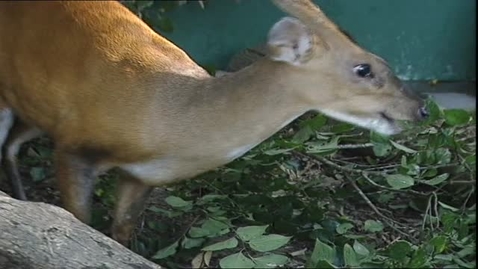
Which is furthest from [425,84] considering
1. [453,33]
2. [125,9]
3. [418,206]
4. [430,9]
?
[125,9]

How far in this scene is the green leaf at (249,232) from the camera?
2.63 metres

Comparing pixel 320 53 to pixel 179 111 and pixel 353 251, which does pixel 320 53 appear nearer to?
pixel 179 111

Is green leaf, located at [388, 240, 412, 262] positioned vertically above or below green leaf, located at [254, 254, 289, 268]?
below

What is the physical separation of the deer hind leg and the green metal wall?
1.30 ft

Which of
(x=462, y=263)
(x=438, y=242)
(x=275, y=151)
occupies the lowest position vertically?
(x=462, y=263)

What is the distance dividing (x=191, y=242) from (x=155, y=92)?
1.65 ft

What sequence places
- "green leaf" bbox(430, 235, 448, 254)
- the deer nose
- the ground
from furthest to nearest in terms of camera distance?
the ground < "green leaf" bbox(430, 235, 448, 254) < the deer nose

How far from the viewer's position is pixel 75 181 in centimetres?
251

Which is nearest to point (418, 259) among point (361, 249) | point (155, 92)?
point (361, 249)

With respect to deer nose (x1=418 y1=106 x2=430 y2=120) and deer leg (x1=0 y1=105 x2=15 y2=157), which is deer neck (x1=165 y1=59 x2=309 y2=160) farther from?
deer leg (x1=0 y1=105 x2=15 y2=157)

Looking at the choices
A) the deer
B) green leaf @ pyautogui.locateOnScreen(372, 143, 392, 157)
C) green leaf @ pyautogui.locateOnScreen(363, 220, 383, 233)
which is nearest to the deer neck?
the deer

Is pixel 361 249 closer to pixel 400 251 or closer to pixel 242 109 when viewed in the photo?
pixel 400 251

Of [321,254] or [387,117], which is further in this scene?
[321,254]

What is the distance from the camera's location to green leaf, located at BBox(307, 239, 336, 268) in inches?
104
